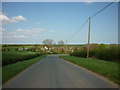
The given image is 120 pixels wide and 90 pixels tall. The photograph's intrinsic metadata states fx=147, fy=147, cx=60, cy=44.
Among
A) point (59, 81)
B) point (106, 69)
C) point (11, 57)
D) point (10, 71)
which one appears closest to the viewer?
point (59, 81)

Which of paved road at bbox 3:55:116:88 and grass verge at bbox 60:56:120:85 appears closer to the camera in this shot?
paved road at bbox 3:55:116:88

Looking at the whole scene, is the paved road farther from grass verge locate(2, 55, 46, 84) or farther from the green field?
the green field

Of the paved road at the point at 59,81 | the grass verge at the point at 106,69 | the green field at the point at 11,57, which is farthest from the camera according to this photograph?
the green field at the point at 11,57

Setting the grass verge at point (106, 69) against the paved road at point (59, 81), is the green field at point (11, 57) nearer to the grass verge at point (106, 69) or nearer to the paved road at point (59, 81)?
the grass verge at point (106, 69)

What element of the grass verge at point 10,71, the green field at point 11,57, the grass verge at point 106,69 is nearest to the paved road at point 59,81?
the grass verge at point 10,71

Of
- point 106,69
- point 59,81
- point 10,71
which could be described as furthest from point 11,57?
point 59,81

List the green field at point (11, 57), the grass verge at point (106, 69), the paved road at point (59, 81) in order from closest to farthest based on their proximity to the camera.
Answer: the paved road at point (59, 81), the grass verge at point (106, 69), the green field at point (11, 57)

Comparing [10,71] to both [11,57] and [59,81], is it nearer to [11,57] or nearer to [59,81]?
[59,81]

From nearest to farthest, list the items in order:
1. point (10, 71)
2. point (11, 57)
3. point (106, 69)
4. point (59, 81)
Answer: point (59, 81)
point (10, 71)
point (106, 69)
point (11, 57)

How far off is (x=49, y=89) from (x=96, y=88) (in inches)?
82.6

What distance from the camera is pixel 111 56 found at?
26.0 m

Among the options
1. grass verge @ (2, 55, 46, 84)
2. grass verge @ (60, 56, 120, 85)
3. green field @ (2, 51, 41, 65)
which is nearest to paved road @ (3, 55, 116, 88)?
grass verge @ (2, 55, 46, 84)

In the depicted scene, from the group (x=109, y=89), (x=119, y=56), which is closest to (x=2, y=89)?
(x=109, y=89)

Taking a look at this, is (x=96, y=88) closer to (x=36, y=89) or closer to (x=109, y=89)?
(x=109, y=89)
